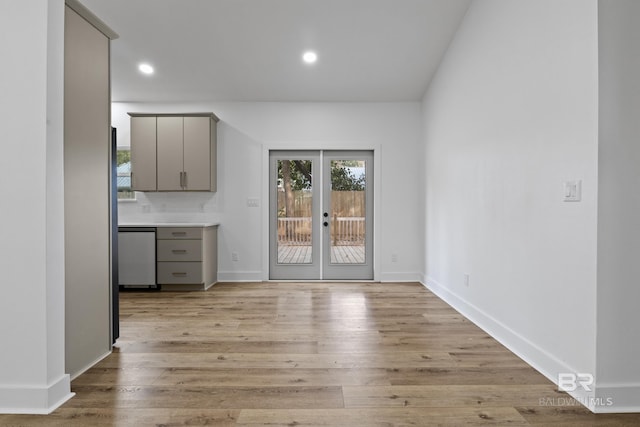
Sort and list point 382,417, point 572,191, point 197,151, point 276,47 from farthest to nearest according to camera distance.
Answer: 1. point 197,151
2. point 276,47
3. point 572,191
4. point 382,417

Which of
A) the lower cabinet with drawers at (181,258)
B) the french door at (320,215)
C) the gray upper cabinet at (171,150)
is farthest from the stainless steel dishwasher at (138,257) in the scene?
the french door at (320,215)

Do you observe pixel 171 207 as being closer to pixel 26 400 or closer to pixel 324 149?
pixel 324 149

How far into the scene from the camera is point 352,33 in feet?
13.2

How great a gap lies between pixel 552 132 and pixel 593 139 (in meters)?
0.39

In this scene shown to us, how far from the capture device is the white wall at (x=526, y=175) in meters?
1.97

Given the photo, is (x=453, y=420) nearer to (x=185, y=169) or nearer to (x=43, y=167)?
(x=43, y=167)

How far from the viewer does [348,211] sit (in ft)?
17.7

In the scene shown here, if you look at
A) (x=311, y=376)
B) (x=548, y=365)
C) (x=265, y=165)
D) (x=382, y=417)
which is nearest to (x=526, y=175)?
(x=548, y=365)

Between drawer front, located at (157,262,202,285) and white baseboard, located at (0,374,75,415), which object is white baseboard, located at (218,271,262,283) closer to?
drawer front, located at (157,262,202,285)

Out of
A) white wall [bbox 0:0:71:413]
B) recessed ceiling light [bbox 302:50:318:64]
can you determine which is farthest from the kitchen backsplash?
white wall [bbox 0:0:71:413]

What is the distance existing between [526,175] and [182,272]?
13.0 ft

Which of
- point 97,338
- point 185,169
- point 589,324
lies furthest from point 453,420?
point 185,169

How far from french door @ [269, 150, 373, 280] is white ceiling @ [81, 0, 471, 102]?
922mm

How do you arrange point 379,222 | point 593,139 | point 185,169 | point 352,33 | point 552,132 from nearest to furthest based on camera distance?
point 593,139 < point 552,132 < point 352,33 < point 185,169 < point 379,222
